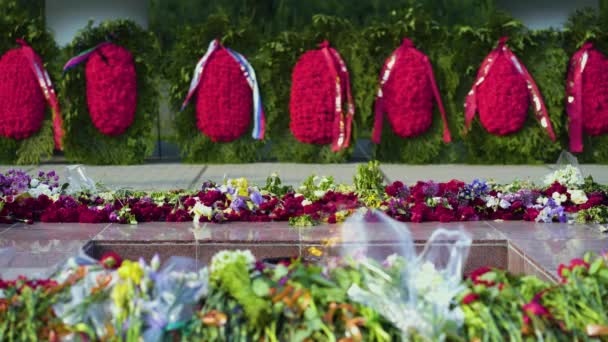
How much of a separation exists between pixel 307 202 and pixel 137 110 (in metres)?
5.29

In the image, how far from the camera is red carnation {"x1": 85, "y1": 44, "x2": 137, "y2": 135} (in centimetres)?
963

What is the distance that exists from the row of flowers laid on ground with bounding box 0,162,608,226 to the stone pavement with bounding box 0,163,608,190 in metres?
2.81

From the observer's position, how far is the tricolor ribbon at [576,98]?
9.53m

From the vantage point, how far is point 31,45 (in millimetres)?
9844

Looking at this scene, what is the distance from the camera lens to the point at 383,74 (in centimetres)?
966

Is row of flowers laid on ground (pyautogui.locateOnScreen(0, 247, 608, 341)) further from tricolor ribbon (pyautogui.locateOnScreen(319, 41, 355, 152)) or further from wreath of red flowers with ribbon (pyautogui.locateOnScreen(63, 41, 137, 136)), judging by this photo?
wreath of red flowers with ribbon (pyautogui.locateOnScreen(63, 41, 137, 136))

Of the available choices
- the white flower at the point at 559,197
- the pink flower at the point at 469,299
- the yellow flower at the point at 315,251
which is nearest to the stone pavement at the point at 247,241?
the yellow flower at the point at 315,251

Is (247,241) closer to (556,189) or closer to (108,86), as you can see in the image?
(556,189)

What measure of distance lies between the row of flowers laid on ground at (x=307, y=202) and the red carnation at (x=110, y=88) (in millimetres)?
4317

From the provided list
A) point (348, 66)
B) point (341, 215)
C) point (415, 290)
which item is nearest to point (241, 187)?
point (341, 215)

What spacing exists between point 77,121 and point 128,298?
7.94 metres

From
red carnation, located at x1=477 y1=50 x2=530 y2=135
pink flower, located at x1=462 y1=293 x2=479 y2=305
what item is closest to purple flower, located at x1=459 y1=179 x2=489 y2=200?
pink flower, located at x1=462 y1=293 x2=479 y2=305

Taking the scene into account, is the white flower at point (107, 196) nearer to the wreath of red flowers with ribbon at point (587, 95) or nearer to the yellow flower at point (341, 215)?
the yellow flower at point (341, 215)

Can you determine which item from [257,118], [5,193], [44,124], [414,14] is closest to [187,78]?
[257,118]
